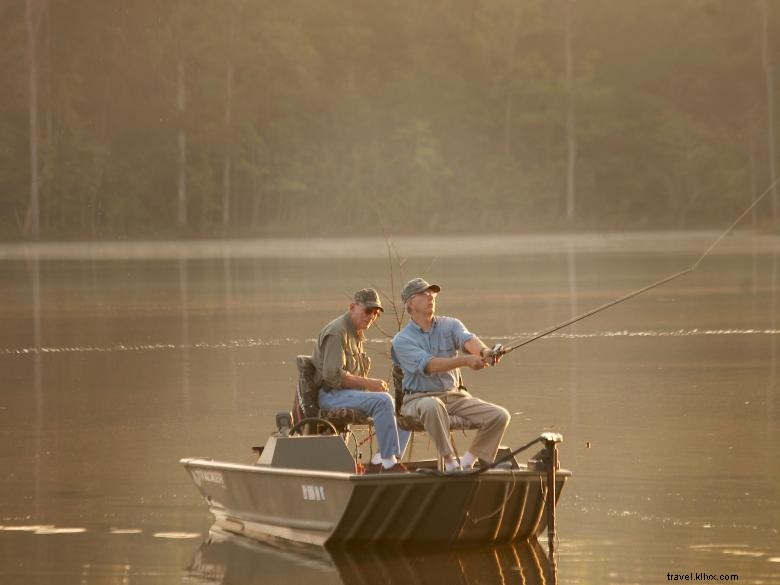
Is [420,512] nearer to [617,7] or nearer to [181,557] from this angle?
[181,557]

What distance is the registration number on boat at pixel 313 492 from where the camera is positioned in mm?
10125

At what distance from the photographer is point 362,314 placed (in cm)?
1109

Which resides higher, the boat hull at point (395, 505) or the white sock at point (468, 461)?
the white sock at point (468, 461)

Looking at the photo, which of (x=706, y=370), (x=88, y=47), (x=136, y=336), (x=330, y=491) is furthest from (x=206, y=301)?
(x=88, y=47)

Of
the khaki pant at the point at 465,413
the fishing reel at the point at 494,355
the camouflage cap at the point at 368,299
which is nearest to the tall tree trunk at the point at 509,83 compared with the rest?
the camouflage cap at the point at 368,299

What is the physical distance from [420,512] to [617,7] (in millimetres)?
85966

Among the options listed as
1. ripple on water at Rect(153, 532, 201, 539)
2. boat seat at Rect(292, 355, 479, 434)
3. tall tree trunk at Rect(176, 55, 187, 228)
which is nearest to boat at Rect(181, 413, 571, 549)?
boat seat at Rect(292, 355, 479, 434)

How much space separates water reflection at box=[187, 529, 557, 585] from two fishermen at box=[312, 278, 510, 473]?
486 mm

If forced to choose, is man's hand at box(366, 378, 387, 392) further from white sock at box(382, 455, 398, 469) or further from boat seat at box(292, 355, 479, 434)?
white sock at box(382, 455, 398, 469)

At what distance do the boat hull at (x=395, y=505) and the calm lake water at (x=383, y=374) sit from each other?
0.44ft

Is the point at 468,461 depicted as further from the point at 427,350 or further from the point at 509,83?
the point at 509,83

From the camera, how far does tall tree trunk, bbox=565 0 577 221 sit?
3403 inches

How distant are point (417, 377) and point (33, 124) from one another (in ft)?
238

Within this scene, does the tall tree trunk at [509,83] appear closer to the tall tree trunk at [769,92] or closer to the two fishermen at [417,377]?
the tall tree trunk at [769,92]
